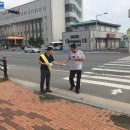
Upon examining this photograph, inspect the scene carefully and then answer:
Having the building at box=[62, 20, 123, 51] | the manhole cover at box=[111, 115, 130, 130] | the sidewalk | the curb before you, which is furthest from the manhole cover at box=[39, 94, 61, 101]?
the building at box=[62, 20, 123, 51]

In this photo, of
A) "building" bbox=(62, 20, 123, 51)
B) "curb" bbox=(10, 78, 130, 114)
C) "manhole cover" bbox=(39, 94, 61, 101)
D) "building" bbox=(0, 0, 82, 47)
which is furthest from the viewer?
"building" bbox=(0, 0, 82, 47)

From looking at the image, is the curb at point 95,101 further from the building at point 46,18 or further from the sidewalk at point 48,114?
the building at point 46,18

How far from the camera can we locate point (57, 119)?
5988mm

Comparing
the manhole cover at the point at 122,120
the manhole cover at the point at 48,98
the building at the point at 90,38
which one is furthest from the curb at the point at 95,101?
the building at the point at 90,38

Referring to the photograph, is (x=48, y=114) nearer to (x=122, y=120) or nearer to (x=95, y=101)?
(x=122, y=120)

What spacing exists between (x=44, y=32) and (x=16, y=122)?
268 ft

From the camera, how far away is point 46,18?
85062 millimetres

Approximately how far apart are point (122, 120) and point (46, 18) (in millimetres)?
81131

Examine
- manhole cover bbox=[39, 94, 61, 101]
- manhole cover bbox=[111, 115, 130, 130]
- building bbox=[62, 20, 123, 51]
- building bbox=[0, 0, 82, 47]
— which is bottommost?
manhole cover bbox=[111, 115, 130, 130]

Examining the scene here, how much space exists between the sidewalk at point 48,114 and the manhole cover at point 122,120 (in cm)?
10

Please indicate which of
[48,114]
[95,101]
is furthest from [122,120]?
[95,101]

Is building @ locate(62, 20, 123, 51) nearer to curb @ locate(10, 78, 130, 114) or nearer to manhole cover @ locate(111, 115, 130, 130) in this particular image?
curb @ locate(10, 78, 130, 114)

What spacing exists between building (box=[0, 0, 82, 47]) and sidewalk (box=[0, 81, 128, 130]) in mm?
73199

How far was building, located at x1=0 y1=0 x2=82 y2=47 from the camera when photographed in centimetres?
8394
